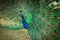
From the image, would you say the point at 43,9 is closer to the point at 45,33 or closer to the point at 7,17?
the point at 45,33

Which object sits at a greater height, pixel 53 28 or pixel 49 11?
pixel 49 11

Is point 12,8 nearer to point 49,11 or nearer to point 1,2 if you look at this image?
point 1,2

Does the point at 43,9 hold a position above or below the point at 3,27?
above

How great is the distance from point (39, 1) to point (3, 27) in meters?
0.66

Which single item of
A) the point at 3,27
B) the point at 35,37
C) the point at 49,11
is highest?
the point at 49,11

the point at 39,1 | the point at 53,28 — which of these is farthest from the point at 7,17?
the point at 53,28

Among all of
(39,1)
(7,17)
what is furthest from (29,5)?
(7,17)

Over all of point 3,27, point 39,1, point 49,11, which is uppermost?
point 39,1

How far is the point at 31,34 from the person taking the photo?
2658 millimetres

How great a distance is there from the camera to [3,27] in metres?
2.64

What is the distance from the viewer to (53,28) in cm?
257

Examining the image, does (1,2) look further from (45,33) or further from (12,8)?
(45,33)

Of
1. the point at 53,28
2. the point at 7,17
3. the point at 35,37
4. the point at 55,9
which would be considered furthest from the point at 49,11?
the point at 7,17

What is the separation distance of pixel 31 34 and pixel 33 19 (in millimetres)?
229
